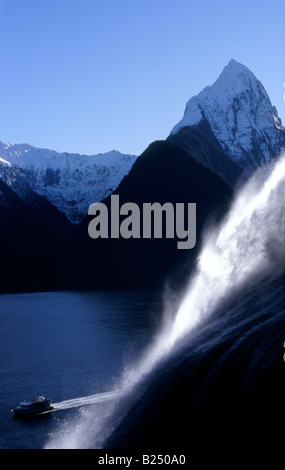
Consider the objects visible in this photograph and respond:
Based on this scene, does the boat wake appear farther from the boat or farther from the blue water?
the boat

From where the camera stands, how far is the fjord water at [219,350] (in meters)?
14.7

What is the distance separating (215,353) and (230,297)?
5.50 meters

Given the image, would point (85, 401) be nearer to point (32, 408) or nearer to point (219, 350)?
point (32, 408)

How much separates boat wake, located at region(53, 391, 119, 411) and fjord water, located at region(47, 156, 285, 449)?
3520cm

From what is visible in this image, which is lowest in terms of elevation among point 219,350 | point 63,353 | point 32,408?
point 32,408

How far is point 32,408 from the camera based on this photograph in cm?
5603

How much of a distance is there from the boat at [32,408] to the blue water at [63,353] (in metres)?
0.94

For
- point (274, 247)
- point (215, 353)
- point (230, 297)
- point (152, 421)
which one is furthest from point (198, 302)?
point (152, 421)

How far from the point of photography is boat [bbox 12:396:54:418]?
5578 cm

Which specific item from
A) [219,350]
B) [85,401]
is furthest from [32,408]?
[219,350]

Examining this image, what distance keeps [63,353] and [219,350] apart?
77.1 m

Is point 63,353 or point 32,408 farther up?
point 63,353

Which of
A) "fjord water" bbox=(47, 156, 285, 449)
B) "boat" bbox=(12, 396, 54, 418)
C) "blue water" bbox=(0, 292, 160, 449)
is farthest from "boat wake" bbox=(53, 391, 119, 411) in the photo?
"fjord water" bbox=(47, 156, 285, 449)

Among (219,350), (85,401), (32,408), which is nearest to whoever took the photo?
(219,350)
